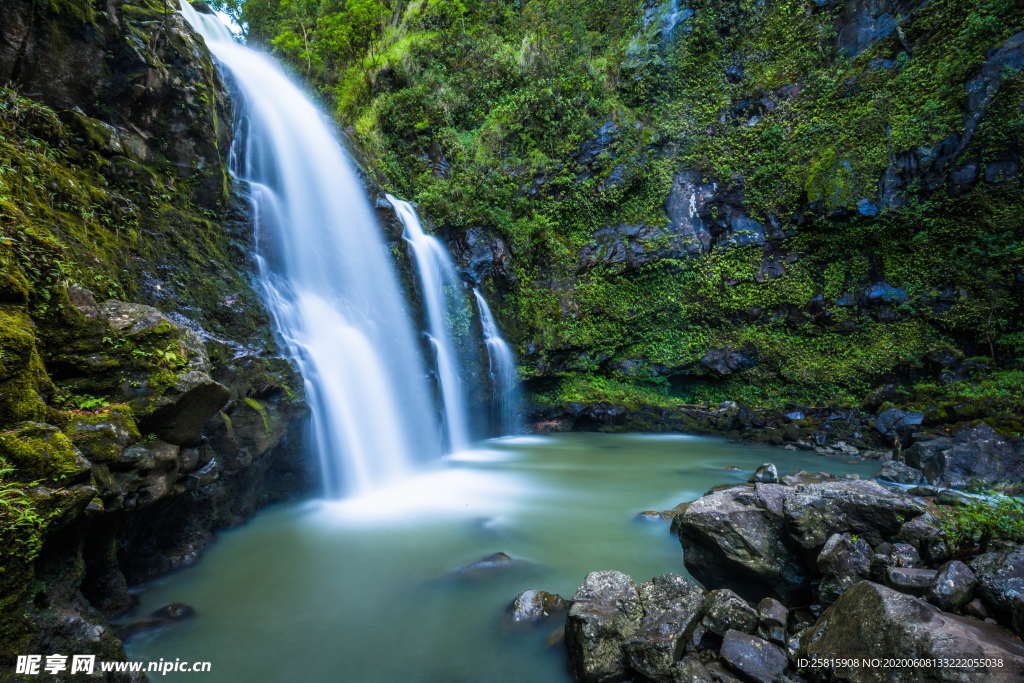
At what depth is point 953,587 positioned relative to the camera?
239cm

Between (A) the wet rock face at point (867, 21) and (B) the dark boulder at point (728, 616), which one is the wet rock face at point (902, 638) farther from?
(A) the wet rock face at point (867, 21)

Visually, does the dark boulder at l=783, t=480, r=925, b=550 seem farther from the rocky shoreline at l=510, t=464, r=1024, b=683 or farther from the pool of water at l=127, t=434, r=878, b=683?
the pool of water at l=127, t=434, r=878, b=683

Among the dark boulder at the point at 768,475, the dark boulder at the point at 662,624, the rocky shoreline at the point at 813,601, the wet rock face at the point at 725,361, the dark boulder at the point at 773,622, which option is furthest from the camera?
the wet rock face at the point at 725,361

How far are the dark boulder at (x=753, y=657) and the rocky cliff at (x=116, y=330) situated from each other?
12.3ft

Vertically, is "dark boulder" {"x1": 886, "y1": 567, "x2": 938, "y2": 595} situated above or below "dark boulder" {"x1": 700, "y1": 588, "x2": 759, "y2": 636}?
above

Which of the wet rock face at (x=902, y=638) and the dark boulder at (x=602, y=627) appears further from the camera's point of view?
the dark boulder at (x=602, y=627)

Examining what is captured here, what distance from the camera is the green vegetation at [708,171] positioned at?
11.2 m

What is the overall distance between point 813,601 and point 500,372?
370 inches

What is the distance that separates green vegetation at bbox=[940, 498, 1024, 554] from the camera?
2.73 m

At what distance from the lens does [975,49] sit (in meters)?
11.1

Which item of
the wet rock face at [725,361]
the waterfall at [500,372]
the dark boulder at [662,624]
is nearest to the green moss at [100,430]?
the dark boulder at [662,624]

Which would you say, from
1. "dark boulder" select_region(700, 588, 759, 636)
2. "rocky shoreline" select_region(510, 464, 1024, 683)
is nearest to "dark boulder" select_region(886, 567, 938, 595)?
"rocky shoreline" select_region(510, 464, 1024, 683)

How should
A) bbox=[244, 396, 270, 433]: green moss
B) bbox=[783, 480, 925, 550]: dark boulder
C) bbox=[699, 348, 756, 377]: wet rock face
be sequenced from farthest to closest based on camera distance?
bbox=[699, 348, 756, 377]: wet rock face
bbox=[244, 396, 270, 433]: green moss
bbox=[783, 480, 925, 550]: dark boulder

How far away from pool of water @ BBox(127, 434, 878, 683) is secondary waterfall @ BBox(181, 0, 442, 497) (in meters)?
0.95
